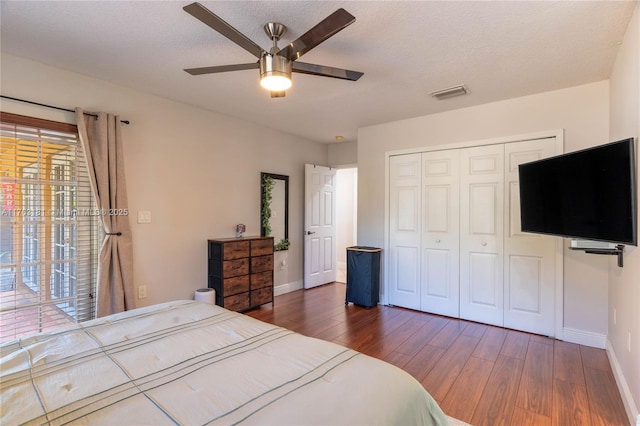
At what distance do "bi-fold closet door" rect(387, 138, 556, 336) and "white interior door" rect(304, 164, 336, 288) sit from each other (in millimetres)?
1412

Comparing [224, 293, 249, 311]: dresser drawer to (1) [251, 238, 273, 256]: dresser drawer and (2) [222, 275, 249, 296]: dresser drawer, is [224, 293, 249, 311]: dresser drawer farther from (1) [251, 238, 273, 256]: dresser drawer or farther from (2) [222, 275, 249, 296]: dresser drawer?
(1) [251, 238, 273, 256]: dresser drawer

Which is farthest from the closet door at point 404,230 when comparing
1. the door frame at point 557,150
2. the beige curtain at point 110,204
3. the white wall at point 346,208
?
the beige curtain at point 110,204

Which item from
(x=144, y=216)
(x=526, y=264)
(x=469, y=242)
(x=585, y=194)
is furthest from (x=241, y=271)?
(x=585, y=194)

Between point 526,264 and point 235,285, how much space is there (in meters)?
3.17

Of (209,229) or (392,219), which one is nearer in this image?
(209,229)

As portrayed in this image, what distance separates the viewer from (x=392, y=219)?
423 centimetres

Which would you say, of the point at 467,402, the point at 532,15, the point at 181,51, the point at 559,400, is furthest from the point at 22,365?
the point at 532,15

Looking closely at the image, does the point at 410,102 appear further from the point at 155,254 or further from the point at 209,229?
the point at 155,254

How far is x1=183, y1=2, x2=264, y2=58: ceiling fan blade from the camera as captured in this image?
1458mm

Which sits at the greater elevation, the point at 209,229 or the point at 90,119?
the point at 90,119

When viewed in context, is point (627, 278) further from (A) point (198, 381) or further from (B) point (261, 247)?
(B) point (261, 247)

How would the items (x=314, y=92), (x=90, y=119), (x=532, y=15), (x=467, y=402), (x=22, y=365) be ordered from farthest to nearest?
(x=314, y=92)
(x=90, y=119)
(x=467, y=402)
(x=532, y=15)
(x=22, y=365)

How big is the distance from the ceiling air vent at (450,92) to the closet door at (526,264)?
31.9 inches

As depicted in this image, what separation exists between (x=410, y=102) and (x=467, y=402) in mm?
2831
